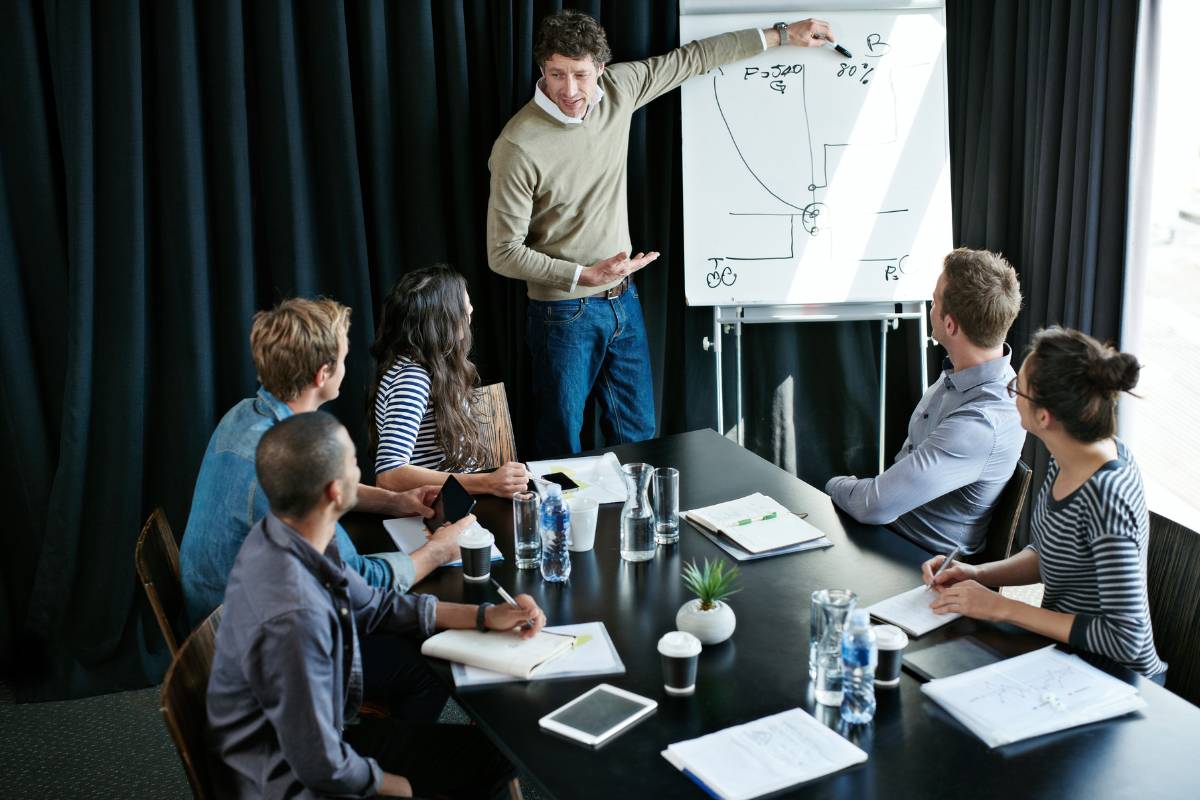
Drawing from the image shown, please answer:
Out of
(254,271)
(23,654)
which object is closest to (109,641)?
(23,654)

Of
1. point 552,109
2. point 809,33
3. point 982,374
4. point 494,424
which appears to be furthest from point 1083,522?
point 809,33

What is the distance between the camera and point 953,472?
87.0 inches

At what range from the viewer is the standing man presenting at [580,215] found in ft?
10.5

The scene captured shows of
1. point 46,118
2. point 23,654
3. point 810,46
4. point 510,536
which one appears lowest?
point 23,654

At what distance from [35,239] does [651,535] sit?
2133 millimetres

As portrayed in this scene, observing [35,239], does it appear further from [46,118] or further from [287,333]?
[287,333]

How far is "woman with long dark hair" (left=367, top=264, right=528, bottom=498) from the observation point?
2539 mm

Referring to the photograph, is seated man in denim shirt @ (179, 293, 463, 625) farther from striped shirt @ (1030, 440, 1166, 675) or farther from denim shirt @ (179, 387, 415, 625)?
striped shirt @ (1030, 440, 1166, 675)

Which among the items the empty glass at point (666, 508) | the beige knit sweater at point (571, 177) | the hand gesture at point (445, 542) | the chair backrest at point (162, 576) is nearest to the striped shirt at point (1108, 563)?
the empty glass at point (666, 508)

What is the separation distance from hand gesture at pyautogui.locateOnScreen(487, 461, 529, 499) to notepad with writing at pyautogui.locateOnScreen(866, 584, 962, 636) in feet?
2.89

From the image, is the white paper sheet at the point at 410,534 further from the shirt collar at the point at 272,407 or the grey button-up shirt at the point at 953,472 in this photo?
the grey button-up shirt at the point at 953,472

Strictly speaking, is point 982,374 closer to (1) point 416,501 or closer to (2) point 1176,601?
(2) point 1176,601

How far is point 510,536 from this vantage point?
2223 mm

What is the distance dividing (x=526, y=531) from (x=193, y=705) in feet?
2.22
